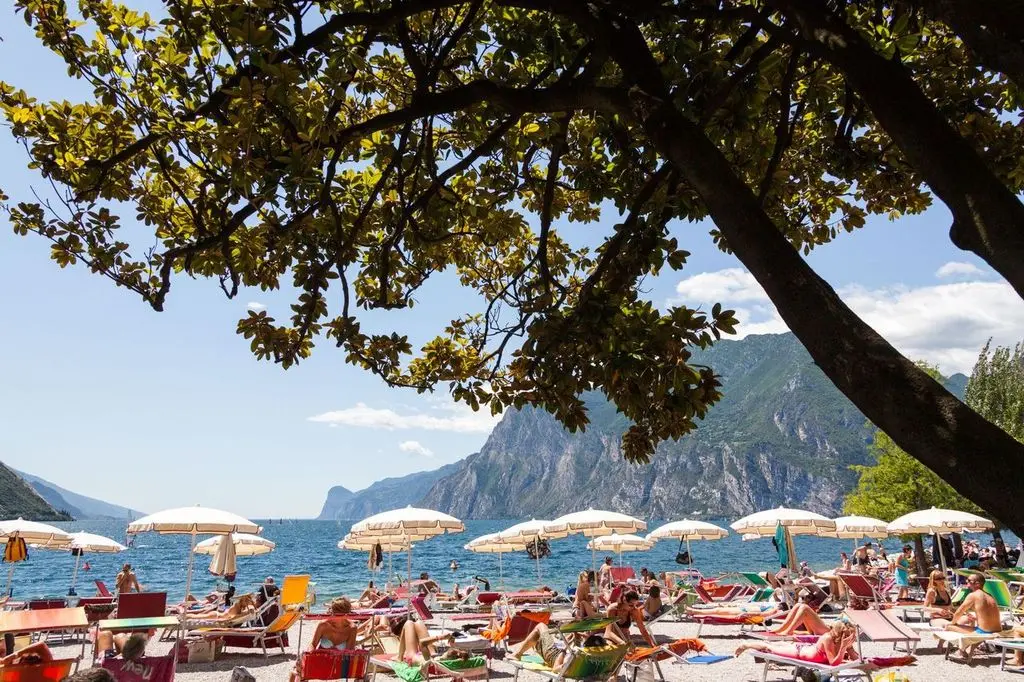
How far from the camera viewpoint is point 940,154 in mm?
2492

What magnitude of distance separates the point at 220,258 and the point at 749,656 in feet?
33.3

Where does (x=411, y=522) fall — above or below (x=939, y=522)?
above

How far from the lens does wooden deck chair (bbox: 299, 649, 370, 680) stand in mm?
7648

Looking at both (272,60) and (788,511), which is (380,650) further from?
(788,511)

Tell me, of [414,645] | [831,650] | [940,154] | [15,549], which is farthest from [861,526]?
[15,549]

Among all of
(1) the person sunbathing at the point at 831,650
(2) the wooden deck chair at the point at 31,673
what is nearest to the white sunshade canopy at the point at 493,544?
(1) the person sunbathing at the point at 831,650

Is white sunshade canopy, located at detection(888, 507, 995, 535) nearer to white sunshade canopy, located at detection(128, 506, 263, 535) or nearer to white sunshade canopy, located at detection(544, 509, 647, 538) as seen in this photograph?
white sunshade canopy, located at detection(544, 509, 647, 538)

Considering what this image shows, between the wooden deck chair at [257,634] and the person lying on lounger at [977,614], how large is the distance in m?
10.2

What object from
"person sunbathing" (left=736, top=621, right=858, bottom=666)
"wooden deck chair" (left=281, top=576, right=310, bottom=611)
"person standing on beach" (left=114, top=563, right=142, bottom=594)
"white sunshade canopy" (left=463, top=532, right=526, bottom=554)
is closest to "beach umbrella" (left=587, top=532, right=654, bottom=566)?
"white sunshade canopy" (left=463, top=532, right=526, bottom=554)

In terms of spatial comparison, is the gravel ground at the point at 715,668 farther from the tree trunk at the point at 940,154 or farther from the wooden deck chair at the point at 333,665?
the tree trunk at the point at 940,154

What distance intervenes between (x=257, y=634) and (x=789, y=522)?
13939 mm

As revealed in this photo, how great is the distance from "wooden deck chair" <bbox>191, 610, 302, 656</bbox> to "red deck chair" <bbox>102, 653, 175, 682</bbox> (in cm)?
432

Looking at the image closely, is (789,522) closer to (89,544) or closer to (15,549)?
(89,544)

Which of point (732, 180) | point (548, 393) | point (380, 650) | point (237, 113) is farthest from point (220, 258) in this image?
point (380, 650)
